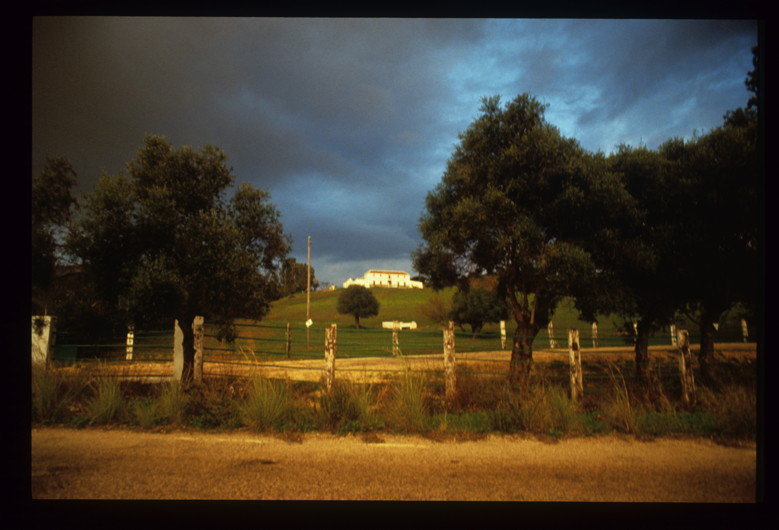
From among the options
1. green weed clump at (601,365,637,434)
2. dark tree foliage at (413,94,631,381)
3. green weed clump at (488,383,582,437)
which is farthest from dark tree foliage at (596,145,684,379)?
green weed clump at (488,383,582,437)

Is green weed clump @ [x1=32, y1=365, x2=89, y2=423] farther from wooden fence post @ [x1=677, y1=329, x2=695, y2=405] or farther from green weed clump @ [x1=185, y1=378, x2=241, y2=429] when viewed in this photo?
wooden fence post @ [x1=677, y1=329, x2=695, y2=405]

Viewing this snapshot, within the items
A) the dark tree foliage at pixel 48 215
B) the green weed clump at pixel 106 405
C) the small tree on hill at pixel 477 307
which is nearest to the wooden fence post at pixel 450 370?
the green weed clump at pixel 106 405

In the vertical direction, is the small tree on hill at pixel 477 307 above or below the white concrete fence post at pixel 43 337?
below

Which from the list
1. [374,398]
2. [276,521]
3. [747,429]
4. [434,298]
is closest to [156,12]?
[276,521]

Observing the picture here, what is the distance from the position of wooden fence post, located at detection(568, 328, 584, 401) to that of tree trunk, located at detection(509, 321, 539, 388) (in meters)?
0.95

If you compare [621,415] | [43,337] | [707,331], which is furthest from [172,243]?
[707,331]

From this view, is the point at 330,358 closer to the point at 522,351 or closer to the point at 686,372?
the point at 522,351

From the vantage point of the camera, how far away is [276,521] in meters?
3.15

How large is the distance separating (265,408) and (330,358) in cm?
160

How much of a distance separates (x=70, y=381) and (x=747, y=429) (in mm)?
11862

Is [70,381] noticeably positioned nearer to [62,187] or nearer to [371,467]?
[62,187]

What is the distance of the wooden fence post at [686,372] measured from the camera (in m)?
6.14

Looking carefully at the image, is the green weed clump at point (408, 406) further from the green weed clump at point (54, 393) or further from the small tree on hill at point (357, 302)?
the small tree on hill at point (357, 302)

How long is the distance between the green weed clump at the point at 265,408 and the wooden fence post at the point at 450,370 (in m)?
3.24
